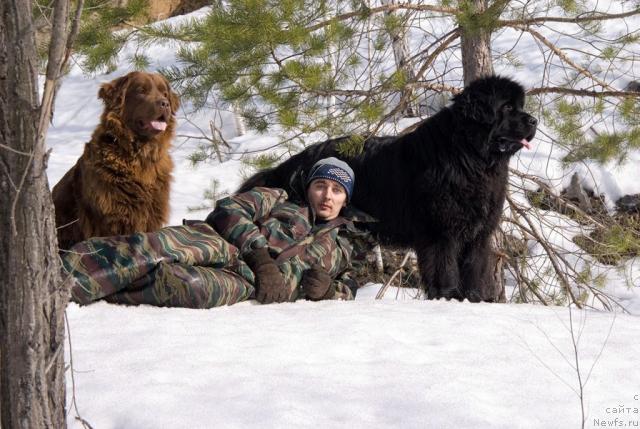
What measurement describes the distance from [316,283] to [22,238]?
8.57 feet

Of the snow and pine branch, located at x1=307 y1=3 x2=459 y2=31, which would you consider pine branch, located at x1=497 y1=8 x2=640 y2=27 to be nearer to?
pine branch, located at x1=307 y1=3 x2=459 y2=31

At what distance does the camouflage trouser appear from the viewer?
3.79 m

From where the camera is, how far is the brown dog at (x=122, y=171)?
15.3ft

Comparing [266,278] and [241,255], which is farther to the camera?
[241,255]

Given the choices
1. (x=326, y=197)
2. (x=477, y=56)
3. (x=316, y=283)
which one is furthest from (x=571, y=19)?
(x=316, y=283)

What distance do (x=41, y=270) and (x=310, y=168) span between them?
3564 millimetres

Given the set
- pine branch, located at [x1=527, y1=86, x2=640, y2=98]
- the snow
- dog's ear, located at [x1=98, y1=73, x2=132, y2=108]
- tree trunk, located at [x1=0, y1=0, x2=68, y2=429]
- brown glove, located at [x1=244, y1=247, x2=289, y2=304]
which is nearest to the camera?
tree trunk, located at [x1=0, y1=0, x2=68, y2=429]

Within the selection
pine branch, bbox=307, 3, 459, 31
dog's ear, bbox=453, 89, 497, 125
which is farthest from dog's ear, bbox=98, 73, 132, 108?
dog's ear, bbox=453, 89, 497, 125

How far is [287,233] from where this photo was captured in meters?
4.90

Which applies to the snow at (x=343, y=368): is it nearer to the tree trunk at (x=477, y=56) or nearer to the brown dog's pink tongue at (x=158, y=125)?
the brown dog's pink tongue at (x=158, y=125)

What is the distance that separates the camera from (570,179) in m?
9.70

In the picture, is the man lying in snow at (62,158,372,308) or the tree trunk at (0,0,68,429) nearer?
the tree trunk at (0,0,68,429)

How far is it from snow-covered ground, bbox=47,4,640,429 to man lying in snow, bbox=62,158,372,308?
14cm

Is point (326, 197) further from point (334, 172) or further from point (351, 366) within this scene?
point (351, 366)
